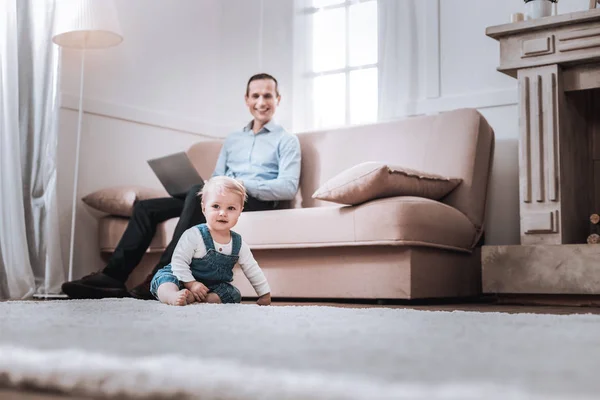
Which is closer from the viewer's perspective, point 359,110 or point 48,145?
point 48,145

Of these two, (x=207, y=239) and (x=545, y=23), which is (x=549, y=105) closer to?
(x=545, y=23)

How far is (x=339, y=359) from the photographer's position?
0.66 metres

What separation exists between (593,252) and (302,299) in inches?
43.7

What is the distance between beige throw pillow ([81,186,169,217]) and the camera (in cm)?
313

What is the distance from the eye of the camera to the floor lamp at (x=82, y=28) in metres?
3.05

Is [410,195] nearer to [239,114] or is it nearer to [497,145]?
[497,145]

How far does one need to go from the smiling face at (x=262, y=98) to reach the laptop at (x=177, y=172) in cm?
47

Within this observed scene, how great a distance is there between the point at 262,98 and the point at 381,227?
0.95m

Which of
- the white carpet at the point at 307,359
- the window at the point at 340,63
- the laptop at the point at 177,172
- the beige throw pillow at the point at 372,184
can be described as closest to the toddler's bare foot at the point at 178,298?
the white carpet at the point at 307,359

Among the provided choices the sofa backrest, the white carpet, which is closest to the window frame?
the sofa backrest

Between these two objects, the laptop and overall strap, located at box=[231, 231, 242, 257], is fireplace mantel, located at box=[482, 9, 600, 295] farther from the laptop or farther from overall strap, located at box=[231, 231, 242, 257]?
the laptop

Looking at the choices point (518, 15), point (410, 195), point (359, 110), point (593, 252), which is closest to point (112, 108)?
point (359, 110)

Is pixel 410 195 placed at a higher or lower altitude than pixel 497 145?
lower

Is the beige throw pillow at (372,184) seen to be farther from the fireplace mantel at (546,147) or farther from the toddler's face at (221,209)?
the toddler's face at (221,209)
